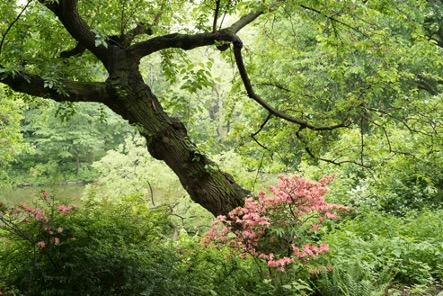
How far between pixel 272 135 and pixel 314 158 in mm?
641

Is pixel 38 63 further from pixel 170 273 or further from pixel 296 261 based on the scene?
pixel 296 261

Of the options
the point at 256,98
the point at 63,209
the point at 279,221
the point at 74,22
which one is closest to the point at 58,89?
the point at 74,22

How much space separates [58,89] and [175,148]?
128cm

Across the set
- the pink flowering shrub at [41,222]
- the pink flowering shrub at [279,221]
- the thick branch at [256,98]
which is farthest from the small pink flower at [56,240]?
the thick branch at [256,98]

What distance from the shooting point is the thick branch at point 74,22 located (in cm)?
475

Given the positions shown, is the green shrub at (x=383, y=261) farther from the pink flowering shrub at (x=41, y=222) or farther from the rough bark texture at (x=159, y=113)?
the pink flowering shrub at (x=41, y=222)

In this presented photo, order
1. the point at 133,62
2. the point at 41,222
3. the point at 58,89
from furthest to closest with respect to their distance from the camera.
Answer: the point at 133,62 → the point at 58,89 → the point at 41,222

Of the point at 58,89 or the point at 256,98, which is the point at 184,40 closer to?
the point at 256,98

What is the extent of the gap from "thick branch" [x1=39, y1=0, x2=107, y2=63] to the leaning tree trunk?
46 cm

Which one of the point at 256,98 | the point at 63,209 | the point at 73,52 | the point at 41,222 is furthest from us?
the point at 73,52

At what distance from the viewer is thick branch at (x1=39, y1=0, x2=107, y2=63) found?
15.6 ft

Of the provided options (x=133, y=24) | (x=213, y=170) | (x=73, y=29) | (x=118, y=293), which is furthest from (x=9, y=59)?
(x=118, y=293)

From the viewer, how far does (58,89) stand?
167 inches

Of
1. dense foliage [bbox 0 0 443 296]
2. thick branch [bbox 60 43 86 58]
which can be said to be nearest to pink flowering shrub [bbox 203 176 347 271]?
dense foliage [bbox 0 0 443 296]
